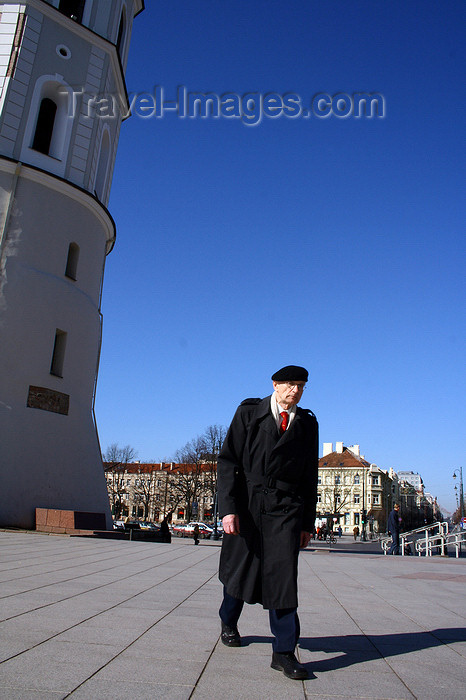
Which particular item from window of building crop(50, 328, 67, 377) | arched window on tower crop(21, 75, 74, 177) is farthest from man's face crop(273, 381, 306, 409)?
arched window on tower crop(21, 75, 74, 177)

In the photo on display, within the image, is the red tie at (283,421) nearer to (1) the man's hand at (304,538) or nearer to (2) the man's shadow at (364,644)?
(1) the man's hand at (304,538)

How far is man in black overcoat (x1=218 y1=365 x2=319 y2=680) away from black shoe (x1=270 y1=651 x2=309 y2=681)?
13 mm

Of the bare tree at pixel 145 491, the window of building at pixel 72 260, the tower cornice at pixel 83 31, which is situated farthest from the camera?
the bare tree at pixel 145 491

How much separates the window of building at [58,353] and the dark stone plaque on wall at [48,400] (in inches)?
32.0

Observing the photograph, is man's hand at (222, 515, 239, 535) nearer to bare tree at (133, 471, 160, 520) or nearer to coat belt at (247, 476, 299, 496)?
coat belt at (247, 476, 299, 496)

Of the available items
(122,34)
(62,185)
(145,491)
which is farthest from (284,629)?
(145,491)

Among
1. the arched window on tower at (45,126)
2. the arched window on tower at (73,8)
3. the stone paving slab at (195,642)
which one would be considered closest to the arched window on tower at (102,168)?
the arched window on tower at (45,126)

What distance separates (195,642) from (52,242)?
18.0 metres

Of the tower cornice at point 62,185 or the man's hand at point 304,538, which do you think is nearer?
the man's hand at point 304,538

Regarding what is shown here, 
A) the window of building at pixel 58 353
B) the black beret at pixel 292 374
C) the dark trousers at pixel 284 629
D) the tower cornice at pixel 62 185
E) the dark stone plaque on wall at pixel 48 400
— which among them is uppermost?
the tower cornice at pixel 62 185

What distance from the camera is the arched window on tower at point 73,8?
74.6 ft

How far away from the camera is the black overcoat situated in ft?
12.2

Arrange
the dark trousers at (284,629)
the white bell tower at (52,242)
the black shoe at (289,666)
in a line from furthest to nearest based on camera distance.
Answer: the white bell tower at (52,242), the dark trousers at (284,629), the black shoe at (289,666)

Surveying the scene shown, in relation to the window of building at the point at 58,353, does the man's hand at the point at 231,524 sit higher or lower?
lower
